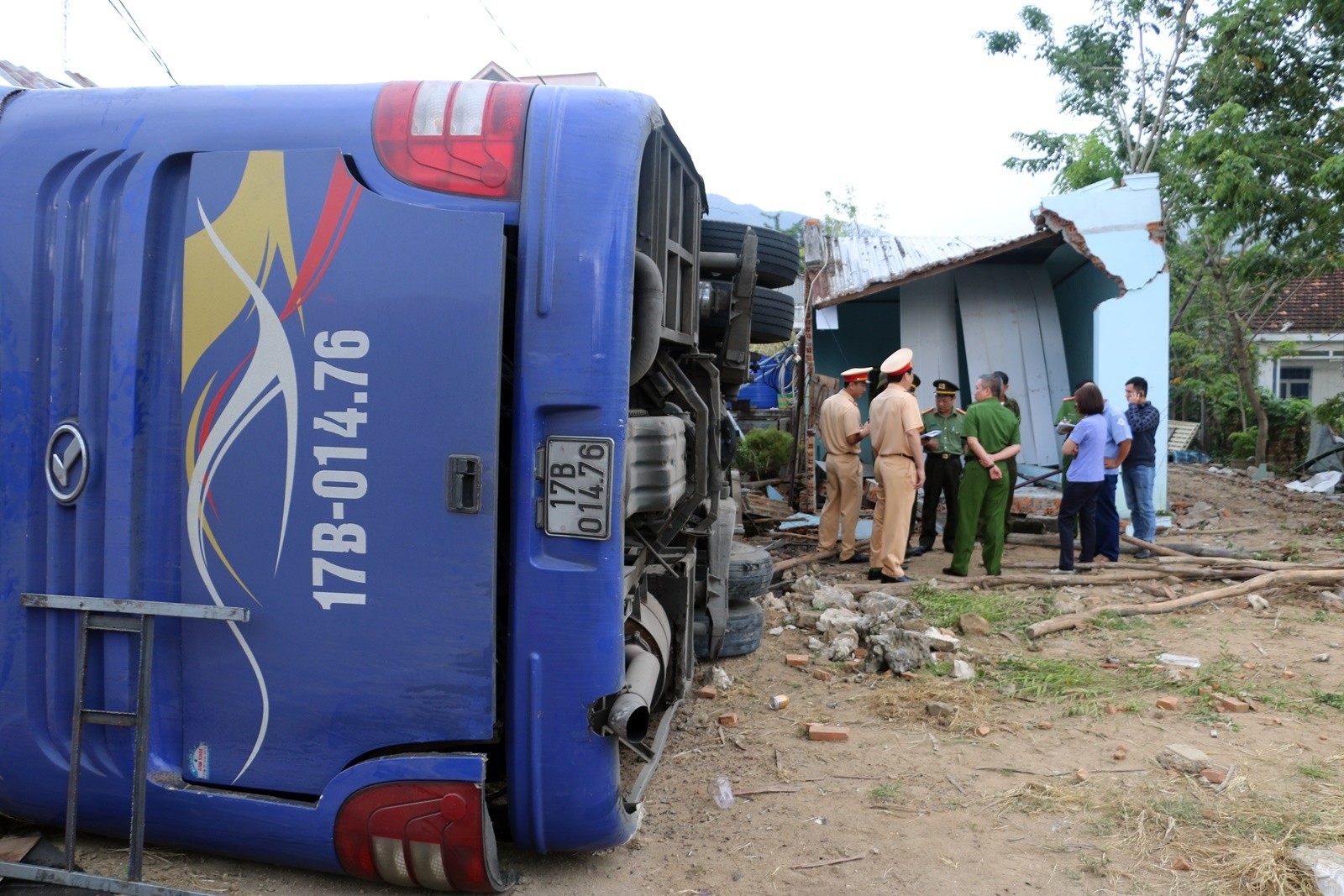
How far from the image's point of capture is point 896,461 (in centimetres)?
762

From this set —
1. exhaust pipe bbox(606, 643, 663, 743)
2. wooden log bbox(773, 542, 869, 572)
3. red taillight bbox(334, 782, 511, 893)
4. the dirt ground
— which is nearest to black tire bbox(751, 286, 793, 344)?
the dirt ground

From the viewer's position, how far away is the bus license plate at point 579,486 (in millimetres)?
2604

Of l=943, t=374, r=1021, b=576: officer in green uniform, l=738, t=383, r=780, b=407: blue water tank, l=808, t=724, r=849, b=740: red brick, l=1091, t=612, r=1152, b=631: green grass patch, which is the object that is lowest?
l=808, t=724, r=849, b=740: red brick

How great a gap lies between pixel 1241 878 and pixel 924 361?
33.4 ft

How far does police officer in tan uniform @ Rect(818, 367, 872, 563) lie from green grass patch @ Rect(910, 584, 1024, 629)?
→ 59.7 inches

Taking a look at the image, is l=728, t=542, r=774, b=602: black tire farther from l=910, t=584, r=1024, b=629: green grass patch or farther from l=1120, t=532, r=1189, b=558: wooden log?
l=1120, t=532, r=1189, b=558: wooden log

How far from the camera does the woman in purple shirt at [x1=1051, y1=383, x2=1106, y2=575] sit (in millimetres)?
8172

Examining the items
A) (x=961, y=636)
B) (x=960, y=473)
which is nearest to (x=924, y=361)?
(x=960, y=473)

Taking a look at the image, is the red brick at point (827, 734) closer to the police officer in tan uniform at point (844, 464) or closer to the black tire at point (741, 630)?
the black tire at point (741, 630)

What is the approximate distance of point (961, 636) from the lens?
20.1ft

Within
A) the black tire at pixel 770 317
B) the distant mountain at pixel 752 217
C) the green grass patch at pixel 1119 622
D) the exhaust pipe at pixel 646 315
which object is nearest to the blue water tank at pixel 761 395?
the distant mountain at pixel 752 217

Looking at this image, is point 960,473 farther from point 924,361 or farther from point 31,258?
point 31,258

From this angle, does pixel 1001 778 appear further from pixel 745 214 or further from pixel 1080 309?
pixel 745 214

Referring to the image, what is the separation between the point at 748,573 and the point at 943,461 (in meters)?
4.44
